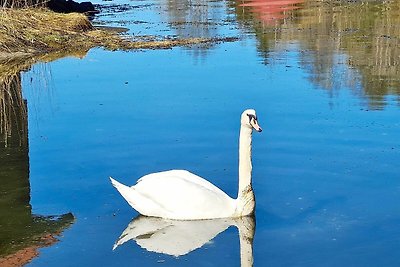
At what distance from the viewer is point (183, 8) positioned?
36.5 meters

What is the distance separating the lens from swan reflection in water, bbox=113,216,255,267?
7.59 m

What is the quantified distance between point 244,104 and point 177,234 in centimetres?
587

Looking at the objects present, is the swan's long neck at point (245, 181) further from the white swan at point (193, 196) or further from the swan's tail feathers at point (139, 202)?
the swan's tail feathers at point (139, 202)

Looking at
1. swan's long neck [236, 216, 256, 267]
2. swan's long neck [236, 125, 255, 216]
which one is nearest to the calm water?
swan's long neck [236, 216, 256, 267]

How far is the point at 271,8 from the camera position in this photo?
1304 inches

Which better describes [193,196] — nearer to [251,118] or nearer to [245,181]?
[245,181]

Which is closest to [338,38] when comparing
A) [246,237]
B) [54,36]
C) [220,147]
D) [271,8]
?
[54,36]

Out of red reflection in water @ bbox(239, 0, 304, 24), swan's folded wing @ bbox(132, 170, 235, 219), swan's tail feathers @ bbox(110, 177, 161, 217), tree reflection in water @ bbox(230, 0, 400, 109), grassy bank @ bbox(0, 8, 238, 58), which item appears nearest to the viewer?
swan's folded wing @ bbox(132, 170, 235, 219)

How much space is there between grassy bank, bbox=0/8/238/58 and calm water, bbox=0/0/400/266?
47.3 inches

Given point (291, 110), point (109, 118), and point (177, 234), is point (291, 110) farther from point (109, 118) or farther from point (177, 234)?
point (177, 234)

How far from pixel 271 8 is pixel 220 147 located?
22930 mm

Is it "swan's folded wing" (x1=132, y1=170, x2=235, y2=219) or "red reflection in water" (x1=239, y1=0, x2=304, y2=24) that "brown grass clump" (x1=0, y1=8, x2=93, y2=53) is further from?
"swan's folded wing" (x1=132, y1=170, x2=235, y2=219)

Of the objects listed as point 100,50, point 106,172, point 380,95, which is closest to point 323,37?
point 100,50

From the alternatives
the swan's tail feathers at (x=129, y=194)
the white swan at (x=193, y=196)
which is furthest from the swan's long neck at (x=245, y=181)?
the swan's tail feathers at (x=129, y=194)
